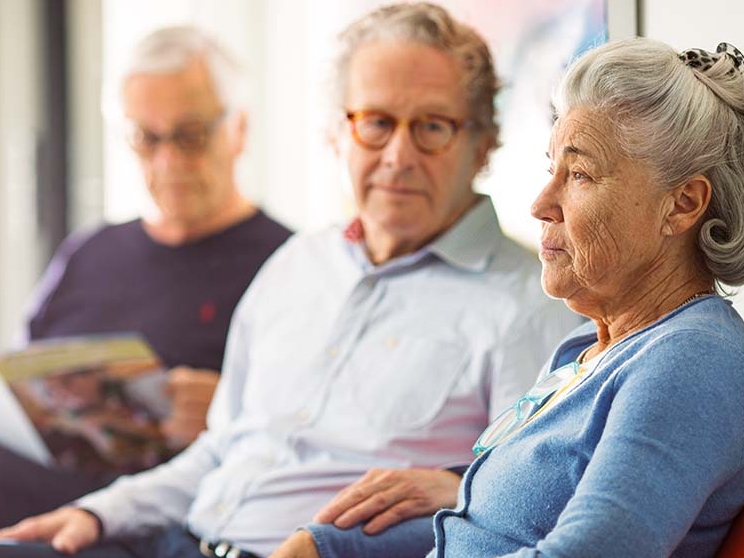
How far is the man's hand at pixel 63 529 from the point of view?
6.02ft

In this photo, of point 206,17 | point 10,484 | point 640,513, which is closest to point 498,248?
point 640,513

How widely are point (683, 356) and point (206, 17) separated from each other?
3.05 meters

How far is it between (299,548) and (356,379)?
353mm

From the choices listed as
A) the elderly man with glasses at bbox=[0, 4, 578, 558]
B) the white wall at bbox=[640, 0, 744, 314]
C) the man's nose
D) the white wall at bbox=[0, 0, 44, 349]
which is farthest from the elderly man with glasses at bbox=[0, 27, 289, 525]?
the white wall at bbox=[0, 0, 44, 349]

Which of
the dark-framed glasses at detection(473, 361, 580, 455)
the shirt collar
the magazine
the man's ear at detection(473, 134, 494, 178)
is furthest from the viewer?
the magazine

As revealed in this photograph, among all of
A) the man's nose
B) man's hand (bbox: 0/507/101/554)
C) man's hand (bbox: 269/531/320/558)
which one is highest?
the man's nose

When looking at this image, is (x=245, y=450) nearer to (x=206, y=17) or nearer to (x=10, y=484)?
(x=10, y=484)

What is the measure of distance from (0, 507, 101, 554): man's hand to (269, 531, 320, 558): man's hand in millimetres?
481

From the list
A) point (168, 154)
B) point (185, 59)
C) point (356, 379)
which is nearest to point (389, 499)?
point (356, 379)

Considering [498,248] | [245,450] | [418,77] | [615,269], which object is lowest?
[245,450]

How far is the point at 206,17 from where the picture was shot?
3.85m

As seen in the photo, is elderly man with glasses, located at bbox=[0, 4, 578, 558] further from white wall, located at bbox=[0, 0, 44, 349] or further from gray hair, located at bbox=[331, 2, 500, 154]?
white wall, located at bbox=[0, 0, 44, 349]

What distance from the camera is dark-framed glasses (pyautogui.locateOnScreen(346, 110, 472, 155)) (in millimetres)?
1818

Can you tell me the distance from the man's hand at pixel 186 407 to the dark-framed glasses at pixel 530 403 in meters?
1.10
